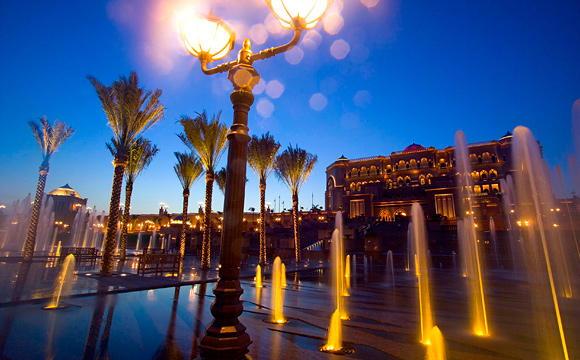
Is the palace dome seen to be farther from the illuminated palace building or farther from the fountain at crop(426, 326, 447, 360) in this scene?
the fountain at crop(426, 326, 447, 360)

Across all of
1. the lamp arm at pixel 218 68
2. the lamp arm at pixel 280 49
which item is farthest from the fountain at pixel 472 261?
the lamp arm at pixel 218 68

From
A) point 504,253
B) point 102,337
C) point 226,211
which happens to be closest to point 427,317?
point 226,211

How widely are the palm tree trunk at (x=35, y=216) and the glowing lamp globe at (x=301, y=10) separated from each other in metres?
20.6

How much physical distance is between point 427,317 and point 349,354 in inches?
115

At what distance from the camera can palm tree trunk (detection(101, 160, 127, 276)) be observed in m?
11.4

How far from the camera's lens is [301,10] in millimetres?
2926

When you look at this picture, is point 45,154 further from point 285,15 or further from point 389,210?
point 389,210

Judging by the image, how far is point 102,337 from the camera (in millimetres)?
4508

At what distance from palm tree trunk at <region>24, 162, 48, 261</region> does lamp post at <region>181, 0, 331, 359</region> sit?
19.6 metres

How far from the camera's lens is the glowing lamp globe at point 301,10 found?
2.91 meters

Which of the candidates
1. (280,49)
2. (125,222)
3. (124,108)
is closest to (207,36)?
(280,49)

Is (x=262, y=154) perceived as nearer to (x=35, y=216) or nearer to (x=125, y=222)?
(x=125, y=222)

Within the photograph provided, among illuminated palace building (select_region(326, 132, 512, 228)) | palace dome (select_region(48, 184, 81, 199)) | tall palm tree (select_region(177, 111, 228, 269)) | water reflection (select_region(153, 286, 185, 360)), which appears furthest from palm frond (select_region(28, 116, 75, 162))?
palace dome (select_region(48, 184, 81, 199))

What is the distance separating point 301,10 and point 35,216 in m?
21.5
